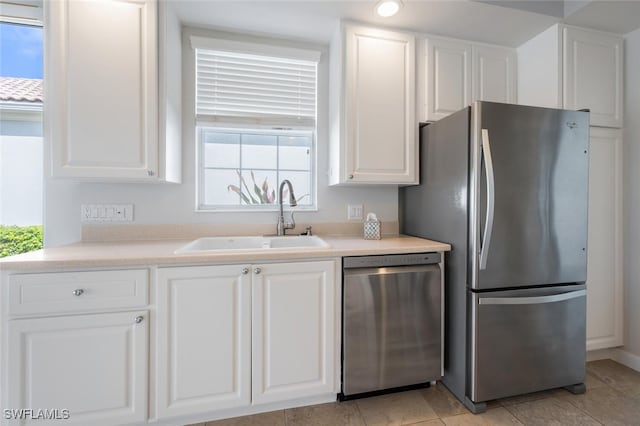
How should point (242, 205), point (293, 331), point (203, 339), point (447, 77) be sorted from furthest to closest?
point (242, 205)
point (447, 77)
point (293, 331)
point (203, 339)

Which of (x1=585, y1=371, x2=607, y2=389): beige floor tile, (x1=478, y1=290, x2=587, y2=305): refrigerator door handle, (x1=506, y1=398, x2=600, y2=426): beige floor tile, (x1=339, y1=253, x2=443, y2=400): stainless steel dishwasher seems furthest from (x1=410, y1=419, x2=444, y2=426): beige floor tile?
(x1=585, y1=371, x2=607, y2=389): beige floor tile

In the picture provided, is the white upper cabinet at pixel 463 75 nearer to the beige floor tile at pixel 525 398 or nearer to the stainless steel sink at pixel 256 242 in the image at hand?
the stainless steel sink at pixel 256 242

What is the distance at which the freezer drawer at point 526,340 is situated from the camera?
1524mm

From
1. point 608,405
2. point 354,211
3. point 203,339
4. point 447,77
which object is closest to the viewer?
point 203,339

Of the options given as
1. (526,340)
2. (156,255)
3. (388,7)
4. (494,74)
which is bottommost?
(526,340)

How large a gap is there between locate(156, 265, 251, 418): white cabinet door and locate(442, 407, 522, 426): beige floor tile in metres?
1.11

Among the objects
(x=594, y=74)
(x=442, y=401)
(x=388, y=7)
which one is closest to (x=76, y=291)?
(x=442, y=401)

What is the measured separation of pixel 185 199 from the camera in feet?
6.47

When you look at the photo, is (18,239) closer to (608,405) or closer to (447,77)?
(447,77)

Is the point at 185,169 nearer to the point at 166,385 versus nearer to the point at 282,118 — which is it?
the point at 282,118

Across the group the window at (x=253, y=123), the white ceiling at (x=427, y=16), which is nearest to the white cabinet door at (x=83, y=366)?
the window at (x=253, y=123)

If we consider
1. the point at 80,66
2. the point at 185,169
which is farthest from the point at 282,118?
the point at 80,66

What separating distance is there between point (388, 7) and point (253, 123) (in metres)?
1.16

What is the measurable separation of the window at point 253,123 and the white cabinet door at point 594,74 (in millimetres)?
1779
